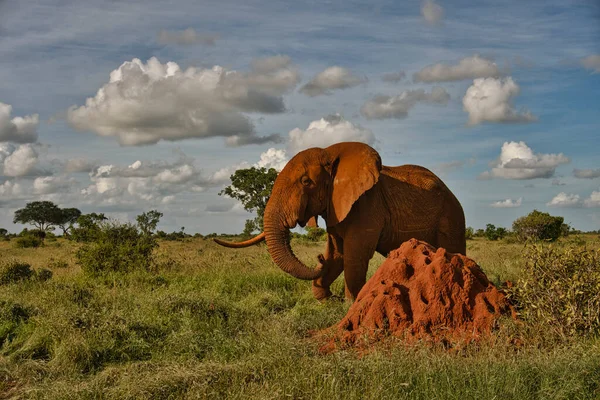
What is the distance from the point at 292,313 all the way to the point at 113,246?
8.14m

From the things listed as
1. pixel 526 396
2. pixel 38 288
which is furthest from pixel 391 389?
pixel 38 288

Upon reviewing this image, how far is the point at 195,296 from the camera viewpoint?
9.98 metres

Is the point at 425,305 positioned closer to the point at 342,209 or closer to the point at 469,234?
the point at 342,209

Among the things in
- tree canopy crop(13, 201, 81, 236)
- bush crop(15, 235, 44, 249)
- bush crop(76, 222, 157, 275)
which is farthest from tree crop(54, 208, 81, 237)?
bush crop(76, 222, 157, 275)

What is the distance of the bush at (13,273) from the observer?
14019 mm

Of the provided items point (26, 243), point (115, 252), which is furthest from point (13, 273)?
point (26, 243)

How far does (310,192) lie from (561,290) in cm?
406

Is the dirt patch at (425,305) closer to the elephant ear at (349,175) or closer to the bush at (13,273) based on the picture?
the elephant ear at (349,175)

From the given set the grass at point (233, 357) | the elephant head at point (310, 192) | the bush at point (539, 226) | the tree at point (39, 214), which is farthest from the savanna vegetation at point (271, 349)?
the tree at point (39, 214)

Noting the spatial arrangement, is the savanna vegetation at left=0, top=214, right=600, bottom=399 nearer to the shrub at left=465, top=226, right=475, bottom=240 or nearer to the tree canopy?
the shrub at left=465, top=226, right=475, bottom=240

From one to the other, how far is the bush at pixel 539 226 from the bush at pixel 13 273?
27.7 meters

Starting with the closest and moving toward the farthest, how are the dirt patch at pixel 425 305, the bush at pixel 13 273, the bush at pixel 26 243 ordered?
the dirt patch at pixel 425 305 → the bush at pixel 13 273 → the bush at pixel 26 243

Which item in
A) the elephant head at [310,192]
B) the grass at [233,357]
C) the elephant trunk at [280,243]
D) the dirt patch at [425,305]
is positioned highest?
the elephant head at [310,192]

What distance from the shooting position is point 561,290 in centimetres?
761
